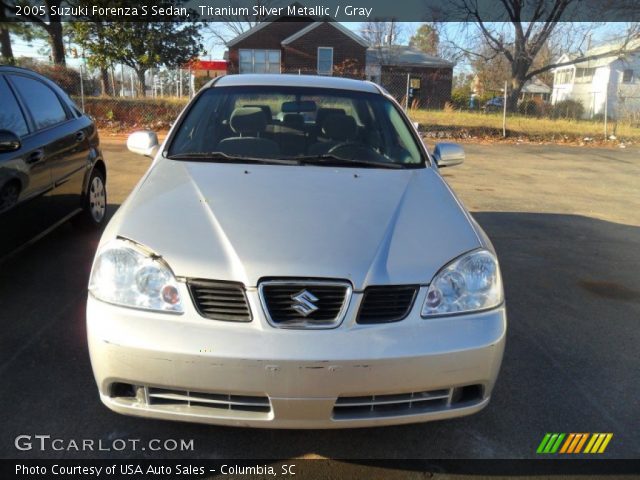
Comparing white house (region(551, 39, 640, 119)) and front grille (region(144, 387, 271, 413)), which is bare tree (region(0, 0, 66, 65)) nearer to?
white house (region(551, 39, 640, 119))

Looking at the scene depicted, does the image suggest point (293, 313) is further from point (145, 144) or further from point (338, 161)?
point (145, 144)

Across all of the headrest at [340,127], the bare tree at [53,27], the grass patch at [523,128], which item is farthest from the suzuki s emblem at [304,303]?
the bare tree at [53,27]

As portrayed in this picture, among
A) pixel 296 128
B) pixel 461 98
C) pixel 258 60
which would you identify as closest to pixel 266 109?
pixel 296 128

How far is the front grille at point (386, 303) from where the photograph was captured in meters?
2.20

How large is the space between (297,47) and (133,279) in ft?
116

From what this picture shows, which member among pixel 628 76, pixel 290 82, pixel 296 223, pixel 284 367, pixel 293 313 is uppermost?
pixel 628 76

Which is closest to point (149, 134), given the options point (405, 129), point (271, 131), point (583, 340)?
point (271, 131)

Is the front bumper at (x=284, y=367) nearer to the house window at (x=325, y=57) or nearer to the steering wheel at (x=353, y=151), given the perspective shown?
the steering wheel at (x=353, y=151)

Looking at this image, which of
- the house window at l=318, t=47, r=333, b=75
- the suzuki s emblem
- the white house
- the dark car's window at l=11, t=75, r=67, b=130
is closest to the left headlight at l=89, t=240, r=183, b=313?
the suzuki s emblem

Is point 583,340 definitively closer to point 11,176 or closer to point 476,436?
point 476,436

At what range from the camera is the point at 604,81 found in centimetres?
4638

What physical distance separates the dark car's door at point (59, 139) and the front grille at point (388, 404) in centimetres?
345

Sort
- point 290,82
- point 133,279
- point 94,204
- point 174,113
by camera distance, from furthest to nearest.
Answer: point 174,113
point 94,204
point 290,82
point 133,279

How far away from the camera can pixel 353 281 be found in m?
2.20
